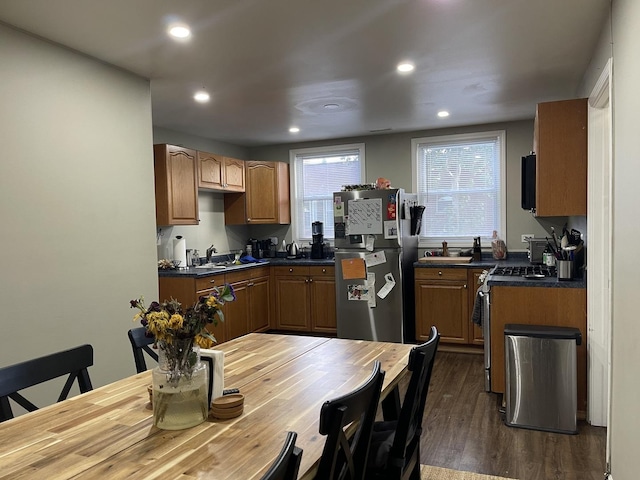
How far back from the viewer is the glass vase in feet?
4.84

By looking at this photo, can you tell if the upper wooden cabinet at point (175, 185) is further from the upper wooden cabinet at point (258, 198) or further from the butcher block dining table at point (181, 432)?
the butcher block dining table at point (181, 432)

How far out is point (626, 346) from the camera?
80.9 inches

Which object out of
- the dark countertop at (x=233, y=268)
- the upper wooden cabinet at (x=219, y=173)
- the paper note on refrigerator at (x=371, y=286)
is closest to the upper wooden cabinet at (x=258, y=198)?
the upper wooden cabinet at (x=219, y=173)

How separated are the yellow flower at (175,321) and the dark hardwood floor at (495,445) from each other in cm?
185

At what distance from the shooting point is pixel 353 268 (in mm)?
5059

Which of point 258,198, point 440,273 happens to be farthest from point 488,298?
point 258,198

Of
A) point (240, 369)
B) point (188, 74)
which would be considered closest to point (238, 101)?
point (188, 74)

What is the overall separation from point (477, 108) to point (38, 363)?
411 centimetres

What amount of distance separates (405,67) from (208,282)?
104 inches

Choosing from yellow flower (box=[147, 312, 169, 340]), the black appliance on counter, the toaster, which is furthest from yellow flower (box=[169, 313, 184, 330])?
the toaster

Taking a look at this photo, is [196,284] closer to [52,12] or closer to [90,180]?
[90,180]

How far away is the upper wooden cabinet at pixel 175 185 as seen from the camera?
179 inches

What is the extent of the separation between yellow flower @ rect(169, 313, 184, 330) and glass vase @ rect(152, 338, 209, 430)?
0.05 meters

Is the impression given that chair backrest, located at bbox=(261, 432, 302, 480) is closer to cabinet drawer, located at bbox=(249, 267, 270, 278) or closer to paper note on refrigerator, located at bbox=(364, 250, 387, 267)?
paper note on refrigerator, located at bbox=(364, 250, 387, 267)
